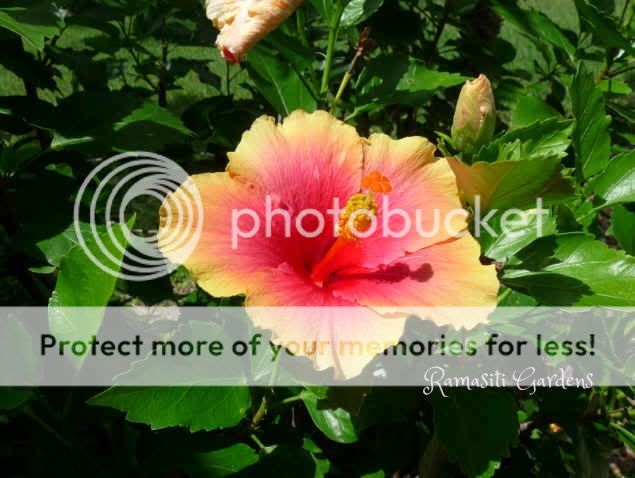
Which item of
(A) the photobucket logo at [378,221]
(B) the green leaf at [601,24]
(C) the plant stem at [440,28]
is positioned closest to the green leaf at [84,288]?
(A) the photobucket logo at [378,221]

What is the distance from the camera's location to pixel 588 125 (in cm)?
137

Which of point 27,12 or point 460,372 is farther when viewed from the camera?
point 460,372

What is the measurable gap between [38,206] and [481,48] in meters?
1.59

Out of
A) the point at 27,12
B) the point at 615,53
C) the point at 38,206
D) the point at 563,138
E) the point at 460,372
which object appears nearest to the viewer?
the point at 563,138

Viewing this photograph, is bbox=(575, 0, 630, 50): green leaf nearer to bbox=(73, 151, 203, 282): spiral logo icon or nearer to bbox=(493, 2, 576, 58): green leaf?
bbox=(493, 2, 576, 58): green leaf

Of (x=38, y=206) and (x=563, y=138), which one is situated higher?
(x=563, y=138)

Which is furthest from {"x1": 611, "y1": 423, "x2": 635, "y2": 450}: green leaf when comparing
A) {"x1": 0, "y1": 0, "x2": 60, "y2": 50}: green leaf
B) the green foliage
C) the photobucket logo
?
{"x1": 0, "y1": 0, "x2": 60, "y2": 50}: green leaf

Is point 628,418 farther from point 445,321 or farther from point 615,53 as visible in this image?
point 615,53

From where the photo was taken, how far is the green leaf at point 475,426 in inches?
47.4

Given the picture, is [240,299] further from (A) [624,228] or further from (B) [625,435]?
(B) [625,435]

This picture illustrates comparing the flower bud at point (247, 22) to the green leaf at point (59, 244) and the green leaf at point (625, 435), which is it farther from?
the green leaf at point (625, 435)

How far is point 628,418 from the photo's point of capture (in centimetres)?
169

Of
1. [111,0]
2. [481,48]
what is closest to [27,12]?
[111,0]

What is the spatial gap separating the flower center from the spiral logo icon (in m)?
0.24
